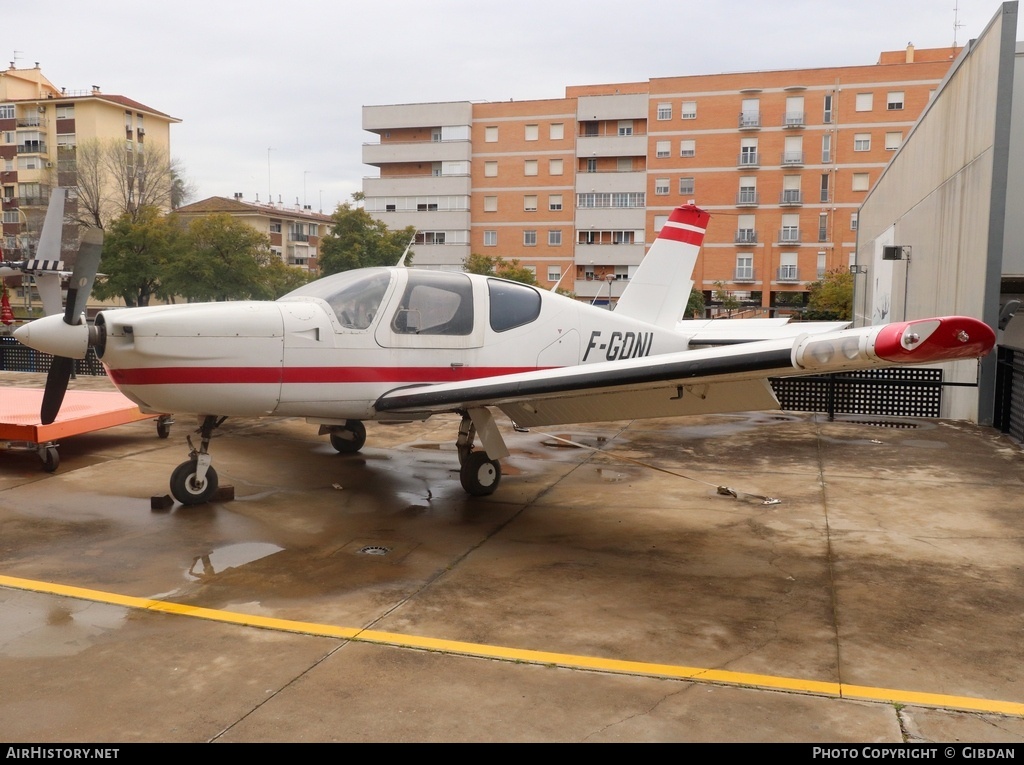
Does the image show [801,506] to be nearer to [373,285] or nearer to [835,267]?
[373,285]

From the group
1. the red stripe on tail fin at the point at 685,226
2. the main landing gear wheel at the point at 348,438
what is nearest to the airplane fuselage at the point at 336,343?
the main landing gear wheel at the point at 348,438

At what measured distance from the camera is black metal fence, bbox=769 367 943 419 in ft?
44.1

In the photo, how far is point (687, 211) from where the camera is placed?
11734 mm

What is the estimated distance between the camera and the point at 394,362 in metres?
7.69

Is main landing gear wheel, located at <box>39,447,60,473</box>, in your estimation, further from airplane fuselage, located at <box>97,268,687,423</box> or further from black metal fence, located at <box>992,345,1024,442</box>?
black metal fence, located at <box>992,345,1024,442</box>

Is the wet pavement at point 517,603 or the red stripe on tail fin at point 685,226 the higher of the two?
the red stripe on tail fin at point 685,226

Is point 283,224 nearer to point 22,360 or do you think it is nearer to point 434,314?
point 22,360

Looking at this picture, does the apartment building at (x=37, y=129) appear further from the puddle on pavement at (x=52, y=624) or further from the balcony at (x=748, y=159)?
the puddle on pavement at (x=52, y=624)

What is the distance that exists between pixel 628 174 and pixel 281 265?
104ft

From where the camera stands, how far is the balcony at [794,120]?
5791 cm

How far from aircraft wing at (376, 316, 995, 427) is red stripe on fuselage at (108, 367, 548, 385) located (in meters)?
0.21

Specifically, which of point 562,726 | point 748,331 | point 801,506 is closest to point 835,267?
point 748,331

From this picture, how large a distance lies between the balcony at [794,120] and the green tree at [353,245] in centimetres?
3322

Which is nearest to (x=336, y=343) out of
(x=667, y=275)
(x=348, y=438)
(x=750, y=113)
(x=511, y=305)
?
(x=511, y=305)
